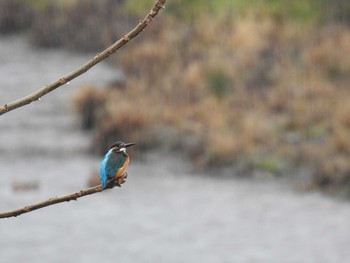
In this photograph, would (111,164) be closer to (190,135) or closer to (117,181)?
(117,181)

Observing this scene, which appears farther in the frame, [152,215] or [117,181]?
[152,215]

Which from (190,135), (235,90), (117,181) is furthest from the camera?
(235,90)

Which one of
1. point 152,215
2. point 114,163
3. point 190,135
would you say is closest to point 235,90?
point 190,135

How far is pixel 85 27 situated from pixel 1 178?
10654 millimetres

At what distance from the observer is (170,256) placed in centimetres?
1076

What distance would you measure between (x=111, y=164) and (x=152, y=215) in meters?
10.8

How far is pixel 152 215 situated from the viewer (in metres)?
12.5

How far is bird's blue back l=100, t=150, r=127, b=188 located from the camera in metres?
1.76

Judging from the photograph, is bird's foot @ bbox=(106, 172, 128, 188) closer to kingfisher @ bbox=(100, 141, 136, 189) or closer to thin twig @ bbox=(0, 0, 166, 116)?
kingfisher @ bbox=(100, 141, 136, 189)

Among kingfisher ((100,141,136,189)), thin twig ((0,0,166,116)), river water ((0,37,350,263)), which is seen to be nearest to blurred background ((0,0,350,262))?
river water ((0,37,350,263))

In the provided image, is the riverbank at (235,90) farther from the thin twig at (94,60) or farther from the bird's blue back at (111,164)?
the thin twig at (94,60)

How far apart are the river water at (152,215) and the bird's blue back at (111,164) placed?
8.66 m

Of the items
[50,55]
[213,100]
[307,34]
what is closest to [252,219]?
[213,100]

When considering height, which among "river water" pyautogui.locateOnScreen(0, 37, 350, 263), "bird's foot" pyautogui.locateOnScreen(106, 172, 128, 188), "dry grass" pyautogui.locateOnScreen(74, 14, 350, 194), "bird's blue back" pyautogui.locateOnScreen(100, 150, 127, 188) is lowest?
"river water" pyautogui.locateOnScreen(0, 37, 350, 263)
